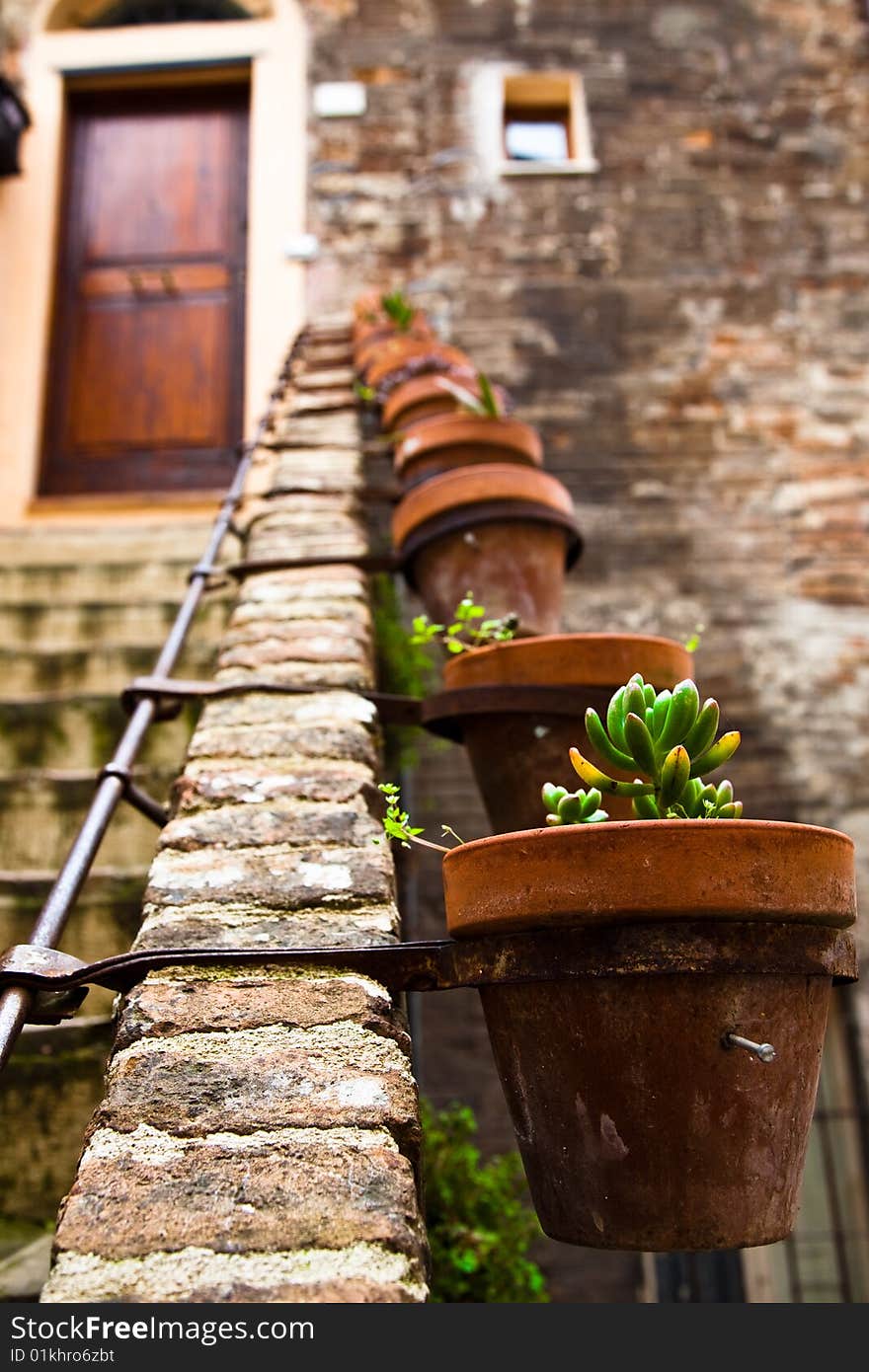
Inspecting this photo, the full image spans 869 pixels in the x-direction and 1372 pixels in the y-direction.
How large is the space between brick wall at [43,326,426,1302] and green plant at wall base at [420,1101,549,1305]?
121 cm

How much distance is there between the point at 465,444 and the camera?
2.77m

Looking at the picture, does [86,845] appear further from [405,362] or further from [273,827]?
[405,362]

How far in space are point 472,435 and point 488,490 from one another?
0.54m

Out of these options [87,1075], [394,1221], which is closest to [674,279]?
[87,1075]

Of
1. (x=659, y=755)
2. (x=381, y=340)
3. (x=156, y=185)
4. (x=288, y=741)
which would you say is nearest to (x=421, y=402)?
(x=381, y=340)

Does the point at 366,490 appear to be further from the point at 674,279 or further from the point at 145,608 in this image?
the point at 674,279

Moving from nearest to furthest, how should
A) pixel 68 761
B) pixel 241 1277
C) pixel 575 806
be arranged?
pixel 241 1277
pixel 575 806
pixel 68 761

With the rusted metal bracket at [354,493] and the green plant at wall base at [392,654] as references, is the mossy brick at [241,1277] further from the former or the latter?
the rusted metal bracket at [354,493]

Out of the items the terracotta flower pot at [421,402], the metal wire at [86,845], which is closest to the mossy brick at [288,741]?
the metal wire at [86,845]

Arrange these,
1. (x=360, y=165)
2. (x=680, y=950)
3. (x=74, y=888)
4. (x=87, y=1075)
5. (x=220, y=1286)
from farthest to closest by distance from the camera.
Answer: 1. (x=360, y=165)
2. (x=87, y=1075)
3. (x=74, y=888)
4. (x=680, y=950)
5. (x=220, y=1286)

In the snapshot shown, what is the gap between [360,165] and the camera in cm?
551

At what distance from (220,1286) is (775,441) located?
4.76m

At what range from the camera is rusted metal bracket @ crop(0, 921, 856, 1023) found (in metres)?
1.02

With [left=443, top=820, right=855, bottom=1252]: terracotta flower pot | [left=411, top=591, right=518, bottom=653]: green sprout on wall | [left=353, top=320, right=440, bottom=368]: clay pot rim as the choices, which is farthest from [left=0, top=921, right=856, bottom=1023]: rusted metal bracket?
[left=353, top=320, right=440, bottom=368]: clay pot rim
